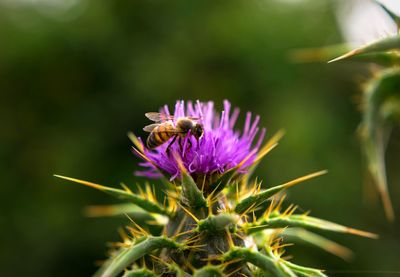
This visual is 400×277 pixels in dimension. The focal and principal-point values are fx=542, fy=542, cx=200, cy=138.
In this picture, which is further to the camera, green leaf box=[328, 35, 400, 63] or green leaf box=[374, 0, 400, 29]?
green leaf box=[374, 0, 400, 29]

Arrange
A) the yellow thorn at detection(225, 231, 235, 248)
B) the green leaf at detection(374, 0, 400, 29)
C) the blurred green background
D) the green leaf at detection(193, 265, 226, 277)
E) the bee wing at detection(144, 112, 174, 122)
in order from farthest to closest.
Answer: the blurred green background
the bee wing at detection(144, 112, 174, 122)
the green leaf at detection(374, 0, 400, 29)
the yellow thorn at detection(225, 231, 235, 248)
the green leaf at detection(193, 265, 226, 277)

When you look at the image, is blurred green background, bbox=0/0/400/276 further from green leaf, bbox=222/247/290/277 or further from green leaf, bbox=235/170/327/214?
green leaf, bbox=222/247/290/277

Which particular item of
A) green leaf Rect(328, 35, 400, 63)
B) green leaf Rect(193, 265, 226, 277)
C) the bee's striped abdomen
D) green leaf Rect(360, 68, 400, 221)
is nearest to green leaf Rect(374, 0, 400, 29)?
green leaf Rect(328, 35, 400, 63)

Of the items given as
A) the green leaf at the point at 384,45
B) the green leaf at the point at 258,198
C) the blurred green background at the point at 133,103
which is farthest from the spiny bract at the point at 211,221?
the blurred green background at the point at 133,103

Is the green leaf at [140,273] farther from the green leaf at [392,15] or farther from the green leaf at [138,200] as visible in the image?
the green leaf at [392,15]

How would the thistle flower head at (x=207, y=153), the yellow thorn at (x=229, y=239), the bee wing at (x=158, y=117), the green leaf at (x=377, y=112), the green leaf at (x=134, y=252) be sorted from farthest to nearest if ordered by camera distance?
the green leaf at (x=377, y=112), the bee wing at (x=158, y=117), the thistle flower head at (x=207, y=153), the yellow thorn at (x=229, y=239), the green leaf at (x=134, y=252)

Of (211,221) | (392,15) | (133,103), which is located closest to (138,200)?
(211,221)

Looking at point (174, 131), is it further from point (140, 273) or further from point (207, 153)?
point (140, 273)

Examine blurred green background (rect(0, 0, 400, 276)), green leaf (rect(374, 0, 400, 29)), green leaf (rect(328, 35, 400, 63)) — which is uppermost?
green leaf (rect(374, 0, 400, 29))
